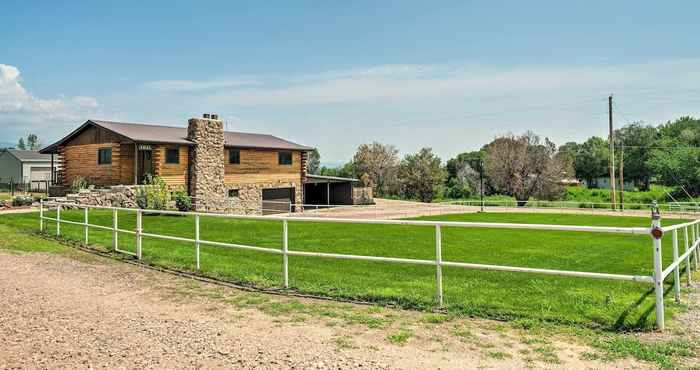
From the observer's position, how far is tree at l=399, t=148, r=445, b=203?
5744 cm

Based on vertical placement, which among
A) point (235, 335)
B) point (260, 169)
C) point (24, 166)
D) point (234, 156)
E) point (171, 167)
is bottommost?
point (235, 335)

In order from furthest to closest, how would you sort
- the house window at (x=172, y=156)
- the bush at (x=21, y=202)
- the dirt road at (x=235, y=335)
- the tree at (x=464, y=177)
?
the tree at (x=464, y=177) → the house window at (x=172, y=156) → the bush at (x=21, y=202) → the dirt road at (x=235, y=335)

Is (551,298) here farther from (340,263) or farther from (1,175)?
(1,175)

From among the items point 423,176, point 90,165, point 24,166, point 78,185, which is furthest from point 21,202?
point 423,176

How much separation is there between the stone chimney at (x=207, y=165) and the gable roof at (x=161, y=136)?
80 centimetres

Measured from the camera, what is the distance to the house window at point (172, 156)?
2997cm

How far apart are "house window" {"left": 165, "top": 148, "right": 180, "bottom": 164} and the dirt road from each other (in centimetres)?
2354

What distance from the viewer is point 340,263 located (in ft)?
36.1

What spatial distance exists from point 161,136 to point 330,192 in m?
19.7

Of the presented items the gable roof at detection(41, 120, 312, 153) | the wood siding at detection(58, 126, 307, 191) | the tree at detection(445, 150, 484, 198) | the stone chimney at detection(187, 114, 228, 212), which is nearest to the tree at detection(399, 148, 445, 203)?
the tree at detection(445, 150, 484, 198)

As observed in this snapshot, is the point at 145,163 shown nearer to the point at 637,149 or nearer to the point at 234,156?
the point at 234,156

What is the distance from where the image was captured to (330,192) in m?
47.4

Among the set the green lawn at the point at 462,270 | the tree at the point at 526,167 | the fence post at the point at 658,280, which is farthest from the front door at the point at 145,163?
the tree at the point at 526,167

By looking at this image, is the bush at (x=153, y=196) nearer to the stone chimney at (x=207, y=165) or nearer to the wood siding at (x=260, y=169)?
the stone chimney at (x=207, y=165)
